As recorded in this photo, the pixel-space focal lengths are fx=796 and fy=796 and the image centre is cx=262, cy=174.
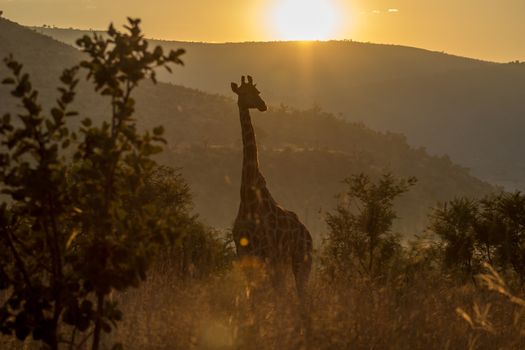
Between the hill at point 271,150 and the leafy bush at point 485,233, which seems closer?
the leafy bush at point 485,233

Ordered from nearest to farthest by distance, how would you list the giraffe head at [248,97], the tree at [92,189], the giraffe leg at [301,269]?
the tree at [92,189] → the giraffe leg at [301,269] → the giraffe head at [248,97]

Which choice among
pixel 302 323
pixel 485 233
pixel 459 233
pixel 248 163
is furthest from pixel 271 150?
pixel 302 323

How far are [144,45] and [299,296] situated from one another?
4533 mm

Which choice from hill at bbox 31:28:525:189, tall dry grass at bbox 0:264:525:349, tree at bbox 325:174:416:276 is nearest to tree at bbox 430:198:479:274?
tree at bbox 325:174:416:276

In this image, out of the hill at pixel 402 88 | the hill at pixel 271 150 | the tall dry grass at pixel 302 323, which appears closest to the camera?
the tall dry grass at pixel 302 323

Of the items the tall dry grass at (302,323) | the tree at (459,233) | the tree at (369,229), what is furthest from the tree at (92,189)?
the tree at (459,233)

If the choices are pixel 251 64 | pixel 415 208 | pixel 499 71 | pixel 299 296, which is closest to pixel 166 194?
pixel 299 296

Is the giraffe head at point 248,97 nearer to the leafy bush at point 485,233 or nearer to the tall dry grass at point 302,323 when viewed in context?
the tall dry grass at point 302,323

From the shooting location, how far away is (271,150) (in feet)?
164

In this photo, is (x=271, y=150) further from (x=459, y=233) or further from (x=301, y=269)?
(x=301, y=269)

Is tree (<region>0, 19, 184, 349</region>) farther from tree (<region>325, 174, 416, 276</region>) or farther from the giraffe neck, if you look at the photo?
tree (<region>325, 174, 416, 276</region>)

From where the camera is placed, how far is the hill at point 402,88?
106 metres

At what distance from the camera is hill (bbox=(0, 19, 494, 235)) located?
4306 centimetres

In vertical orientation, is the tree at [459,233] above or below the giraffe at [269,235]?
above
